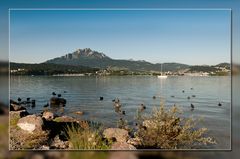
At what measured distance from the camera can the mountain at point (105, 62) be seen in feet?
31.2

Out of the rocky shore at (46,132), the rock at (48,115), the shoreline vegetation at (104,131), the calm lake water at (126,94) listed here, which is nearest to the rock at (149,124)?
the shoreline vegetation at (104,131)

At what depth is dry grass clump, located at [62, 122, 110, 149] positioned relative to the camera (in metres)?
9.52

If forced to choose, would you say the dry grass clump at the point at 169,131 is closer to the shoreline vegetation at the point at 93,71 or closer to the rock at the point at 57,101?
the shoreline vegetation at the point at 93,71

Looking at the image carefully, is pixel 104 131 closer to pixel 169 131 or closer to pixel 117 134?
pixel 117 134

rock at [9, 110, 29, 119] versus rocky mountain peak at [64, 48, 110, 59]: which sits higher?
rocky mountain peak at [64, 48, 110, 59]

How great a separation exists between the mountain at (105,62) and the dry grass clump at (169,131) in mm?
537

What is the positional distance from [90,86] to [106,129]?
2.01ft

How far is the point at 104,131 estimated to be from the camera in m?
9.63

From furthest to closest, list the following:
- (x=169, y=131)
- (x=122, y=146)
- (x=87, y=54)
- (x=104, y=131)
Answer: (x=169, y=131) → (x=104, y=131) → (x=87, y=54) → (x=122, y=146)

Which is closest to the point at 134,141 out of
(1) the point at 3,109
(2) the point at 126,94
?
(2) the point at 126,94

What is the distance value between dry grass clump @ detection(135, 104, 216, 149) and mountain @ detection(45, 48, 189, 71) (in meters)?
0.54

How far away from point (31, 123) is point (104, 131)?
3.23 feet

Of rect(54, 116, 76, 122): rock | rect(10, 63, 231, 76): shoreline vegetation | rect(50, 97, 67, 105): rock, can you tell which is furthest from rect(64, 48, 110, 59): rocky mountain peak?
rect(54, 116, 76, 122): rock

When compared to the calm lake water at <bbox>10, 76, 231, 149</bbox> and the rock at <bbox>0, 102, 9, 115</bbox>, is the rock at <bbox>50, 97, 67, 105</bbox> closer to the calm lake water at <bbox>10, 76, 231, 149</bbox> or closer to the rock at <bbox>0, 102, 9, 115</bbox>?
the calm lake water at <bbox>10, 76, 231, 149</bbox>
